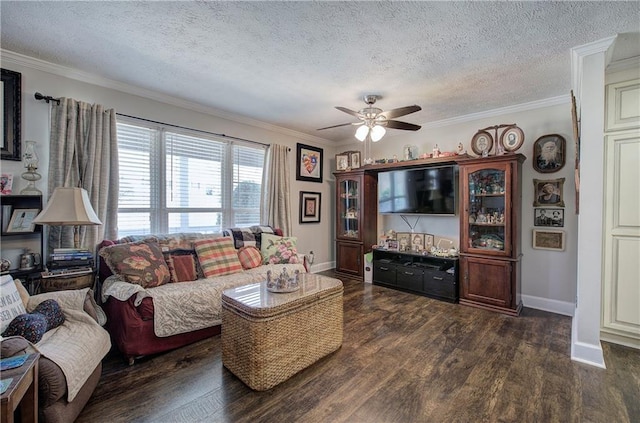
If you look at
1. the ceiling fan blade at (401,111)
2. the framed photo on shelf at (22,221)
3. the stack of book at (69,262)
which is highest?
the ceiling fan blade at (401,111)

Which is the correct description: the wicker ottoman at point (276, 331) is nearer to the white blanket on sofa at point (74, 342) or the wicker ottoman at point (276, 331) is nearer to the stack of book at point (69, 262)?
the white blanket on sofa at point (74, 342)

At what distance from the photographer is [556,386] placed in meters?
2.03

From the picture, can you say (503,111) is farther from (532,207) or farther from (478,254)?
(478,254)

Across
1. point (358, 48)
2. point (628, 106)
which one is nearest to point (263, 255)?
point (358, 48)

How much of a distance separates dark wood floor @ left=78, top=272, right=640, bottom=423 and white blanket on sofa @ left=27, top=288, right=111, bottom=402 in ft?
0.91

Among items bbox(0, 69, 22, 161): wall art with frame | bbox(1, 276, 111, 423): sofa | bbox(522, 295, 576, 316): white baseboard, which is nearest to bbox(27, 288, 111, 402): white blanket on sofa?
bbox(1, 276, 111, 423): sofa

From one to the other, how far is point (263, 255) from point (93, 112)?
2364 mm

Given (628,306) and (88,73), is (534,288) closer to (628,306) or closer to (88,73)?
(628,306)

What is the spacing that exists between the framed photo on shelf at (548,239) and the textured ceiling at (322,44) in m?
1.62

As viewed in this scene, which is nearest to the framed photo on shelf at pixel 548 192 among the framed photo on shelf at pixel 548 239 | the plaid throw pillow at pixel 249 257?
the framed photo on shelf at pixel 548 239

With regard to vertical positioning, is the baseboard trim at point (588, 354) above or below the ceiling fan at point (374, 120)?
below

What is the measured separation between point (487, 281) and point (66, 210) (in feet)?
14.2

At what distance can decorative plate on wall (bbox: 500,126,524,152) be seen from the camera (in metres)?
3.52

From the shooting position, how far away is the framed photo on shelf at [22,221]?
7.97 ft
